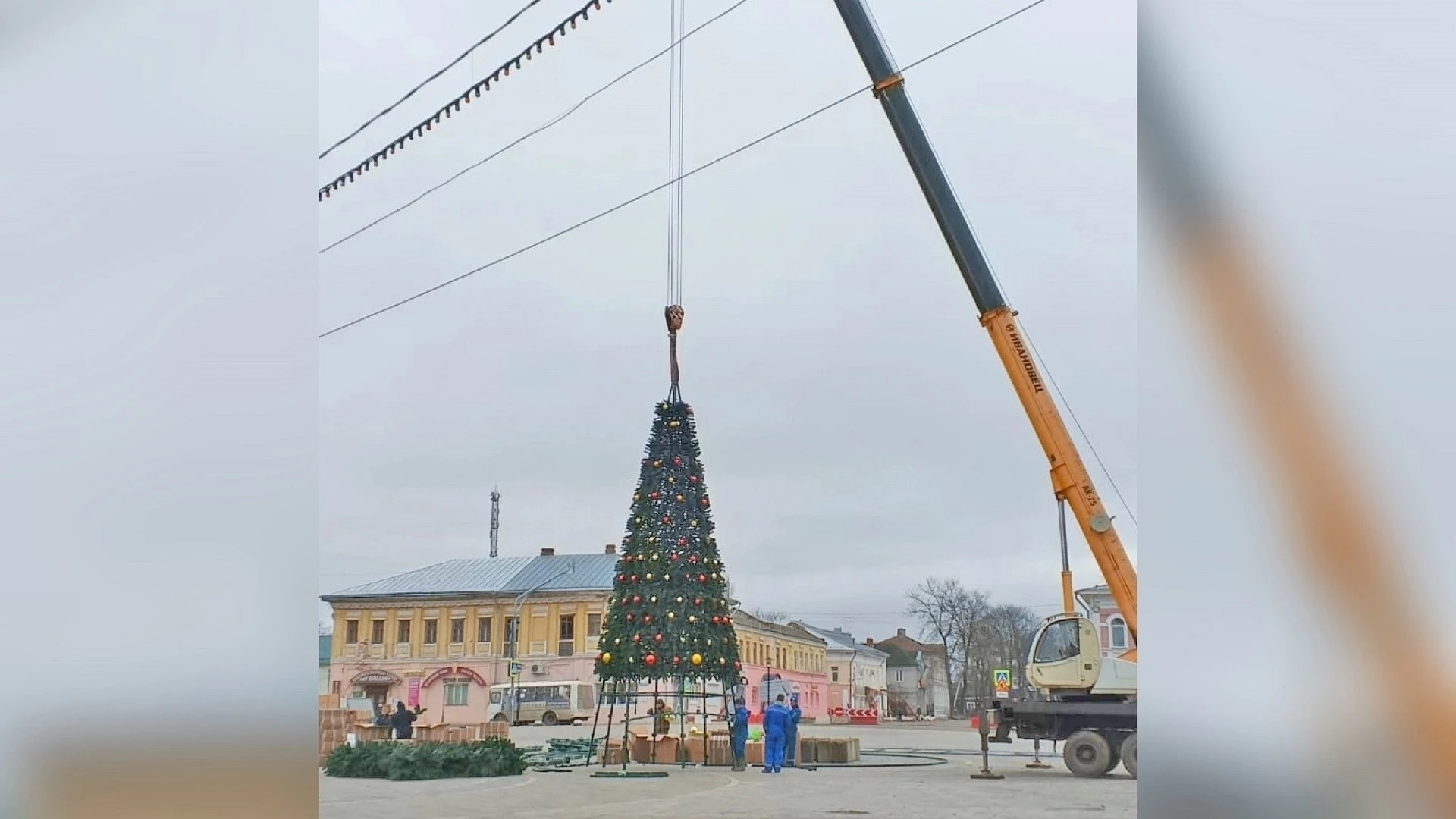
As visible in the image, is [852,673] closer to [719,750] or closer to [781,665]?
[781,665]

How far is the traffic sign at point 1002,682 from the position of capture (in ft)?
21.2

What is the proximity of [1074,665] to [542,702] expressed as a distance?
8.92 feet

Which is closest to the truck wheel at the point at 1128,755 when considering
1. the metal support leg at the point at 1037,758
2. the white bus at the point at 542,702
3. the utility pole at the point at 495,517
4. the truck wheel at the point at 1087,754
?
the truck wheel at the point at 1087,754

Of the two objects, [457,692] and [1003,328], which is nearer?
[1003,328]

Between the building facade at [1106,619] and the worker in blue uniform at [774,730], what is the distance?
5.57 ft

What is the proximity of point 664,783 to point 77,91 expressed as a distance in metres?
4.48

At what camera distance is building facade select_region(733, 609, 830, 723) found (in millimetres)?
6469

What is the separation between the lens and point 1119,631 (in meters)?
5.88

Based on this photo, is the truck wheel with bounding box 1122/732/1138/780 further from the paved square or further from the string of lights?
the string of lights

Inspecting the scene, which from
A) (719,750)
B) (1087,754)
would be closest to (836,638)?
(719,750)

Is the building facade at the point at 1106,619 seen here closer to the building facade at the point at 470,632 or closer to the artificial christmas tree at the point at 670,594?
the artificial christmas tree at the point at 670,594

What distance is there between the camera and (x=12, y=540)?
2781mm

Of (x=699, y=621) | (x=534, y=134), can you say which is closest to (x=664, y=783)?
(x=699, y=621)

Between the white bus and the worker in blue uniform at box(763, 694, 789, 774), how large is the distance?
3.04 ft
